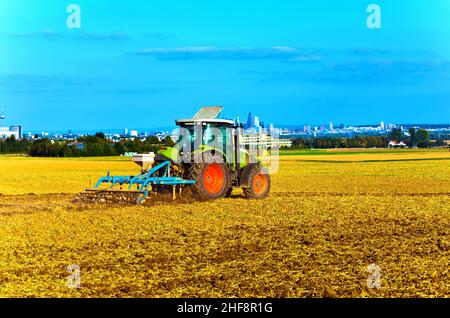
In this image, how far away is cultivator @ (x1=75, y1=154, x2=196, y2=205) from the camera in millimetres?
18125

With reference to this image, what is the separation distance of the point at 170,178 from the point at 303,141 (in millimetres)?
101250

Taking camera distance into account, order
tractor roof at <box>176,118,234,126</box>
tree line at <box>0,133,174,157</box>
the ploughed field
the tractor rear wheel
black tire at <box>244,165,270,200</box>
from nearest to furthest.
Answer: the ploughed field < the tractor rear wheel < tractor roof at <box>176,118,234,126</box> < black tire at <box>244,165,270,200</box> < tree line at <box>0,133,174,157</box>

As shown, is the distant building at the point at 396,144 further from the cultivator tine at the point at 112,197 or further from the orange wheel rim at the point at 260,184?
the cultivator tine at the point at 112,197

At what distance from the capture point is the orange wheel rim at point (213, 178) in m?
19.0

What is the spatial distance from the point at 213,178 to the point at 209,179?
180 mm

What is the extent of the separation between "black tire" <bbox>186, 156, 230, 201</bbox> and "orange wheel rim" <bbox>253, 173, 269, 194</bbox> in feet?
3.80

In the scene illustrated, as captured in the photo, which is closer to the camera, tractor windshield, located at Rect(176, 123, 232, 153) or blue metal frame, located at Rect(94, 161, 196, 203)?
blue metal frame, located at Rect(94, 161, 196, 203)

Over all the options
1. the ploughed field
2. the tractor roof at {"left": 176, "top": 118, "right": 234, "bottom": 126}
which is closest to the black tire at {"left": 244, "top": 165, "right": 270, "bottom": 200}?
the ploughed field

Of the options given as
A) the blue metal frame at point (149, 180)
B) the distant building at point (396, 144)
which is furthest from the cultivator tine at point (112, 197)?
the distant building at point (396, 144)

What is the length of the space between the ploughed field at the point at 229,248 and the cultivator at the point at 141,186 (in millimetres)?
548

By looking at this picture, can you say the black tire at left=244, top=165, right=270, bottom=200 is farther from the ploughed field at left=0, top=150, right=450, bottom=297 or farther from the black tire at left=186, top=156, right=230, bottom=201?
the black tire at left=186, top=156, right=230, bottom=201

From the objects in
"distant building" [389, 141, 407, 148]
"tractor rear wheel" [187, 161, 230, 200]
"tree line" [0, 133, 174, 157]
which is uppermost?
"distant building" [389, 141, 407, 148]

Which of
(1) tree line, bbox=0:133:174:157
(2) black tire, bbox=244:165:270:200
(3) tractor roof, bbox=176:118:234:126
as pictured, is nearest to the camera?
(3) tractor roof, bbox=176:118:234:126
